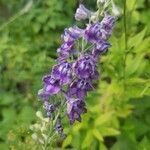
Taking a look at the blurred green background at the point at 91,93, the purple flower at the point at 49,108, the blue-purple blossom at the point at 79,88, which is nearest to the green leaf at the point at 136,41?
the blurred green background at the point at 91,93

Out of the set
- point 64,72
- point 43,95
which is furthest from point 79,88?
point 43,95

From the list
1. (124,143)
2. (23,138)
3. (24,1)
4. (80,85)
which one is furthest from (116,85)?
(24,1)

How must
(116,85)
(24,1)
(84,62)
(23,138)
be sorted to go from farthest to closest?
(24,1) < (116,85) < (23,138) < (84,62)

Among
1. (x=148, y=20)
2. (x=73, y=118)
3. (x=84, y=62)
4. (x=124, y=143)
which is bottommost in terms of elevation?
(x=124, y=143)

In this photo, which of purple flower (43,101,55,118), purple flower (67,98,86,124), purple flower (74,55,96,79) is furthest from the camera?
purple flower (43,101,55,118)

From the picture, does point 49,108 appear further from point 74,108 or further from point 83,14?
point 83,14

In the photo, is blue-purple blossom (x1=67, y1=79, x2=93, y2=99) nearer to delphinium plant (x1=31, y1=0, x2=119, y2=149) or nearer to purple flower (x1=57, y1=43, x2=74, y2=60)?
delphinium plant (x1=31, y1=0, x2=119, y2=149)

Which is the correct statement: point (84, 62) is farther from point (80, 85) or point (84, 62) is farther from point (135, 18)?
point (135, 18)

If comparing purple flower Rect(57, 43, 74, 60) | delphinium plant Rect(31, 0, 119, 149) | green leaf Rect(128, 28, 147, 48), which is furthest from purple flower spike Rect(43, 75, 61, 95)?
green leaf Rect(128, 28, 147, 48)
